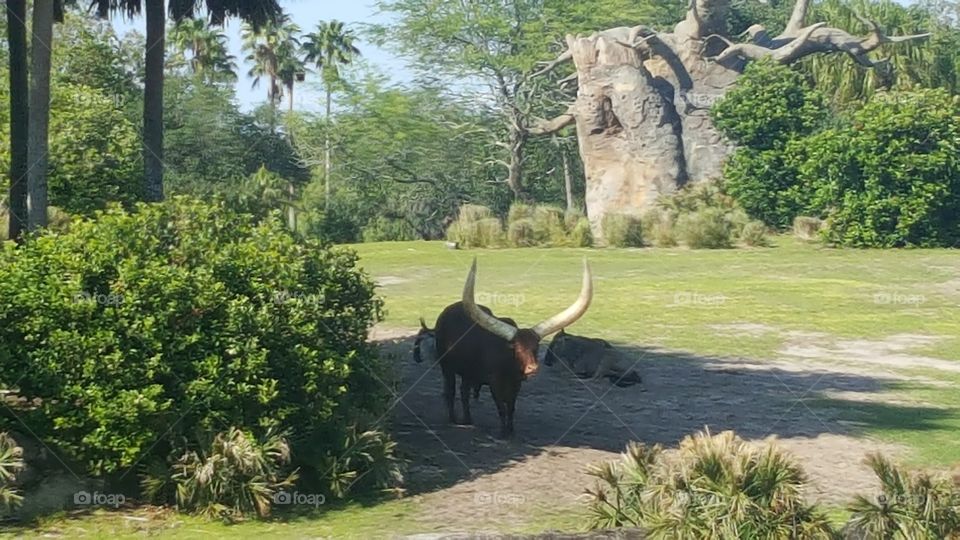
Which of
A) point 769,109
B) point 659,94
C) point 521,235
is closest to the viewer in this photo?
point 521,235

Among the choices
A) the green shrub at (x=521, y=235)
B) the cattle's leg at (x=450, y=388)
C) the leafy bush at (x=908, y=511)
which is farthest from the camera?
the green shrub at (x=521, y=235)

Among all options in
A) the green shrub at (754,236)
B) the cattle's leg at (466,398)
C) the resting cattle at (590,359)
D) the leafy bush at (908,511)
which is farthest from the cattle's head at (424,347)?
the green shrub at (754,236)

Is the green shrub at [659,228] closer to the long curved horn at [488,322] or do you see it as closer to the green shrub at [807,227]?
the green shrub at [807,227]

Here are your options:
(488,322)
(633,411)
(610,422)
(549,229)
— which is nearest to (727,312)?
(633,411)

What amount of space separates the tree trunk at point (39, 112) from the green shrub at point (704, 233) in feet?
77.4

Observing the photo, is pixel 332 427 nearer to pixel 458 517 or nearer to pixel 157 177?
pixel 458 517

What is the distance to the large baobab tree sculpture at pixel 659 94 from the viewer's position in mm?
46938

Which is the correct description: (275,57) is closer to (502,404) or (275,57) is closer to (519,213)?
(519,213)

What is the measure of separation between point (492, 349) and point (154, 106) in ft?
31.4

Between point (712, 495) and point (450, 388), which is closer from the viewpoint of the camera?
point (712, 495)

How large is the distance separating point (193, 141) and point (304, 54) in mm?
16355

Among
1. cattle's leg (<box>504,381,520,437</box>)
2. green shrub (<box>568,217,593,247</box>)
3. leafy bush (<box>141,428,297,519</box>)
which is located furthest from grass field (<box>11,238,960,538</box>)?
green shrub (<box>568,217,593,247</box>)

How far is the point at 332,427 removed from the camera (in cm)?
1121

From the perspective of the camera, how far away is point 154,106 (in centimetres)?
2058
